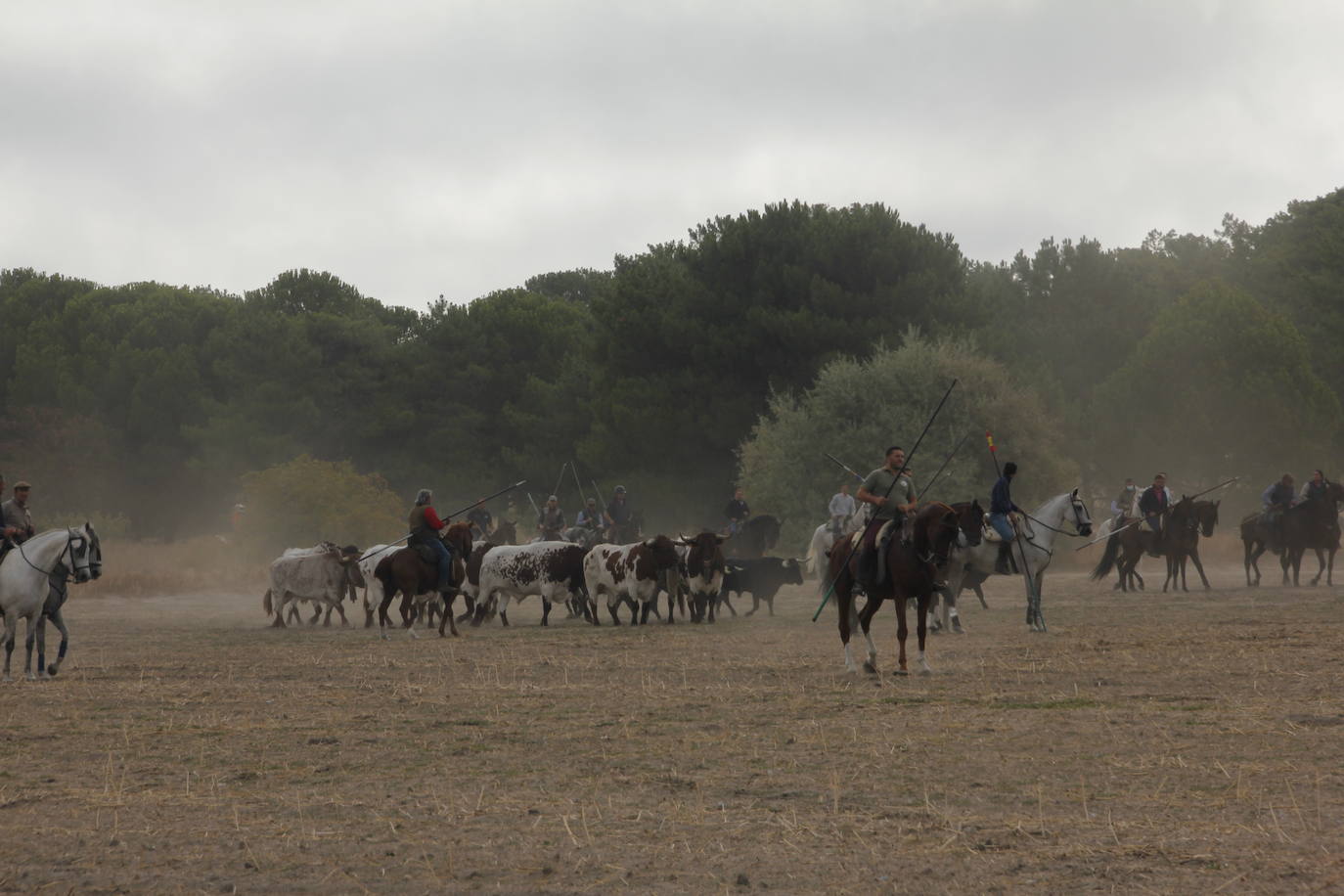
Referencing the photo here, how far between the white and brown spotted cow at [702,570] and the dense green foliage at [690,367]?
21125mm

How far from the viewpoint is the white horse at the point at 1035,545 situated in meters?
21.9

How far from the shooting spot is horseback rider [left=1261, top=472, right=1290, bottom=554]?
109ft

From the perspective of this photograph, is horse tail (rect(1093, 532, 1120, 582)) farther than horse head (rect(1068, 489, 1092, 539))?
Yes

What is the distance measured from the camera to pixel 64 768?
1072 cm

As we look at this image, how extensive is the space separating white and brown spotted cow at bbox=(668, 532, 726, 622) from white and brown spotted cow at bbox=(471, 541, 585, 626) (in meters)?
1.92

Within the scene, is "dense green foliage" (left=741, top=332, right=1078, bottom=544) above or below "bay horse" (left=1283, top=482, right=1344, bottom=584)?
above

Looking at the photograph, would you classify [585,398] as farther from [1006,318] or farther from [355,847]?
[355,847]

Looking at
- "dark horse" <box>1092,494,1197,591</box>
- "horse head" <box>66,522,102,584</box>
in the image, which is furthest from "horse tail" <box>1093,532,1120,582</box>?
"horse head" <box>66,522,102,584</box>

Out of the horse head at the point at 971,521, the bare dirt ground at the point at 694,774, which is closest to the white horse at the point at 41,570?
the bare dirt ground at the point at 694,774

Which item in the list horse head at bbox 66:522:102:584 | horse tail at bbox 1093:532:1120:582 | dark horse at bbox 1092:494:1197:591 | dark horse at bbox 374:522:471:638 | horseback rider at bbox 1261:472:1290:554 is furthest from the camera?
horseback rider at bbox 1261:472:1290:554

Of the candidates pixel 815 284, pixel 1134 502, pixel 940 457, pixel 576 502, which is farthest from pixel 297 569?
pixel 576 502

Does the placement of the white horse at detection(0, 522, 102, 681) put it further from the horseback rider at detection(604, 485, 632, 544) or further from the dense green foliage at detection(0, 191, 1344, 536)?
the dense green foliage at detection(0, 191, 1344, 536)

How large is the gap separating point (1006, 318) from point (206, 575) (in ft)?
151

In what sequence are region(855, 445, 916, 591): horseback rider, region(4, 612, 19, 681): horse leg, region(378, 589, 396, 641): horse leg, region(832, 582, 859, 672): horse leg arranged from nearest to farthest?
region(855, 445, 916, 591): horseback rider → region(832, 582, 859, 672): horse leg → region(4, 612, 19, 681): horse leg → region(378, 589, 396, 641): horse leg
